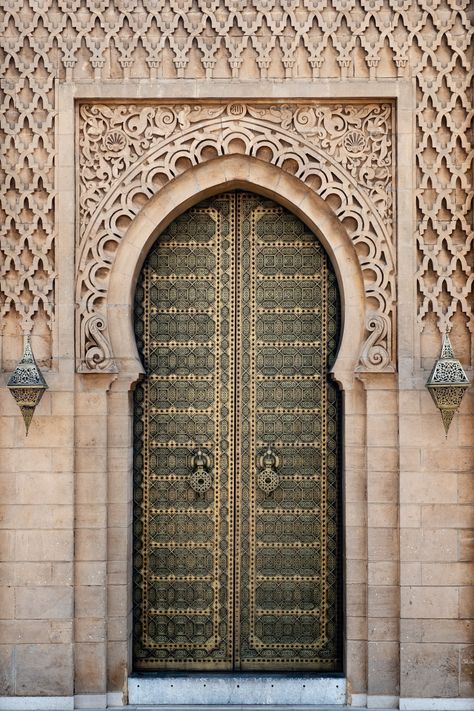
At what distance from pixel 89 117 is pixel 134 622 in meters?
3.48

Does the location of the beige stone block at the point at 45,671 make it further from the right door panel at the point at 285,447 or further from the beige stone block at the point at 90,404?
the beige stone block at the point at 90,404

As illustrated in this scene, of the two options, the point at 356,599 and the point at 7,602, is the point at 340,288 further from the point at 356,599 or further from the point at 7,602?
the point at 7,602

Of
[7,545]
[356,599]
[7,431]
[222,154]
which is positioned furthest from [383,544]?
[222,154]

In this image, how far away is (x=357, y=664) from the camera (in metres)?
5.66

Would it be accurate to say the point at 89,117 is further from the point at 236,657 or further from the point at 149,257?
the point at 236,657

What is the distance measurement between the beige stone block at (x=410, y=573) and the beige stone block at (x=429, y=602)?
0.04 metres

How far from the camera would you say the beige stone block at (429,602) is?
5.54 metres

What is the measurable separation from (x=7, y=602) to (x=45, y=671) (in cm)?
51

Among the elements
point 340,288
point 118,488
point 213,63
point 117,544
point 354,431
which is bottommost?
point 117,544

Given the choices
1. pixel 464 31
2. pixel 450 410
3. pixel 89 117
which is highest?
pixel 464 31

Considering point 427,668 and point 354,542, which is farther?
point 354,542

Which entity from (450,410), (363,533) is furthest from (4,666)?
(450,410)

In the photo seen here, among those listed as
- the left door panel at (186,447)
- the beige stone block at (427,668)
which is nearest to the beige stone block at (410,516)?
the beige stone block at (427,668)

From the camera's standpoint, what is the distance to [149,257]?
6.02m
